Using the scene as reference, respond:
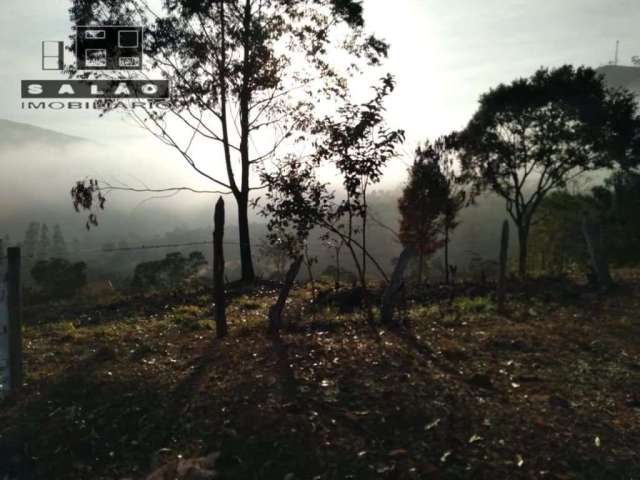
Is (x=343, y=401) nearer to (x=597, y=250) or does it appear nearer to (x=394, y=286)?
(x=394, y=286)

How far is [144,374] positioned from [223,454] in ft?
8.63

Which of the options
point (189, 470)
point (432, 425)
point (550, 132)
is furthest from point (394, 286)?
point (550, 132)

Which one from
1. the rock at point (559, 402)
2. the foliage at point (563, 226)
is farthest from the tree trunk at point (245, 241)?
the foliage at point (563, 226)

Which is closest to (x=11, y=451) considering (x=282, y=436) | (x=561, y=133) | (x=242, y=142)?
(x=282, y=436)

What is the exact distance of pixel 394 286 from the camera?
983cm

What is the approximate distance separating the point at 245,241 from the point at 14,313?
13494 mm

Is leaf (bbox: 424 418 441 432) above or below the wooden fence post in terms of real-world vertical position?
below

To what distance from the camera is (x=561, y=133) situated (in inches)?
1022

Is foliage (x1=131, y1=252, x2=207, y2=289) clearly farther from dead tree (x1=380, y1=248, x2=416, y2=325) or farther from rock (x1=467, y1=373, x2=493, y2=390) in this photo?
rock (x1=467, y1=373, x2=493, y2=390)

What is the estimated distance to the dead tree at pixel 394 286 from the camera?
31.7 feet

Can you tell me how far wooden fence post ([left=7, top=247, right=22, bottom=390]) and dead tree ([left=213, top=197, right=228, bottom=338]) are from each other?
2.83 m

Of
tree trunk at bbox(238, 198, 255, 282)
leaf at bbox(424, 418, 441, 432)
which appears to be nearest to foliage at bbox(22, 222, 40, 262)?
tree trunk at bbox(238, 198, 255, 282)

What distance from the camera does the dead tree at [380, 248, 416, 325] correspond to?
965cm

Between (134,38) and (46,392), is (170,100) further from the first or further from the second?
(46,392)
